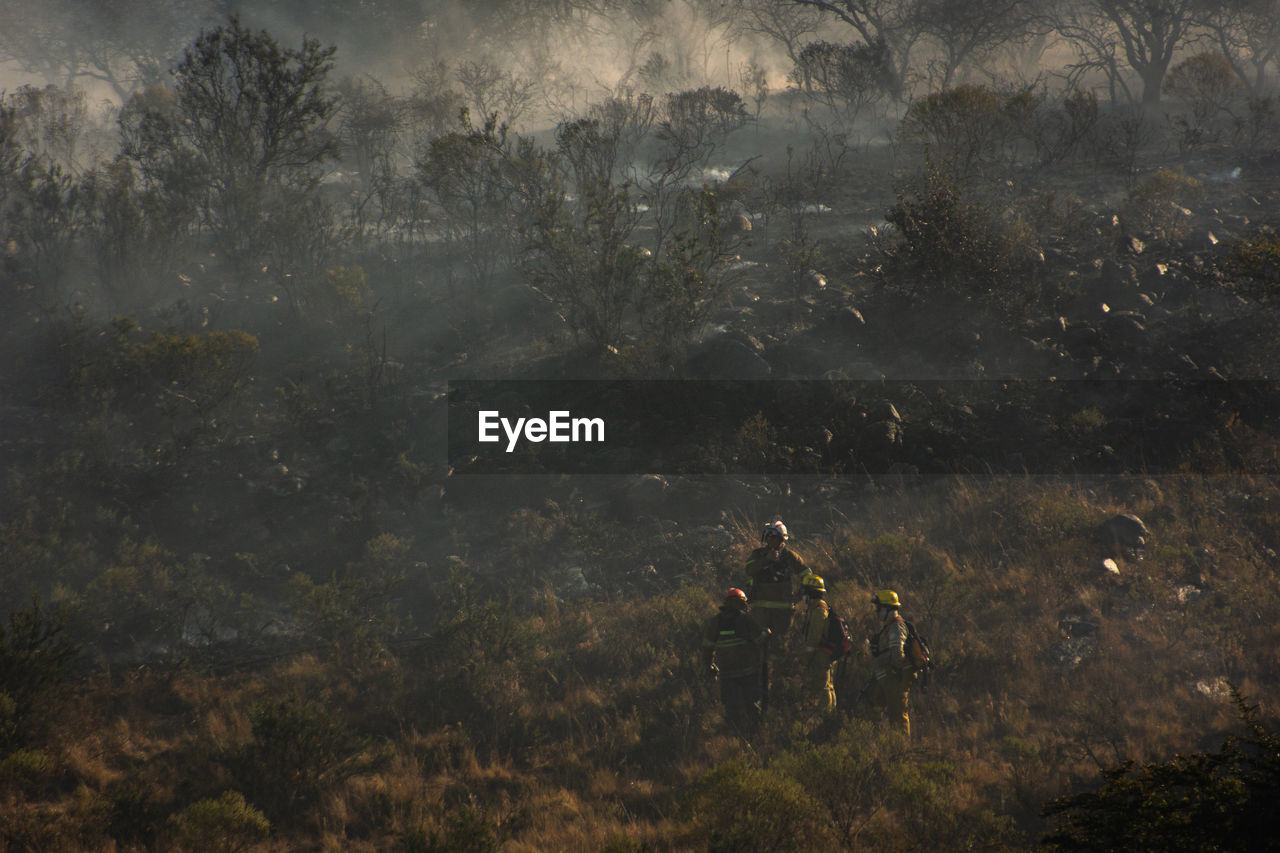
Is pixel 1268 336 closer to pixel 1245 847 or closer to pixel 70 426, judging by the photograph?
pixel 1245 847

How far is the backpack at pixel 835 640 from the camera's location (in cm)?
602

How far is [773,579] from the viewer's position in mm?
6590

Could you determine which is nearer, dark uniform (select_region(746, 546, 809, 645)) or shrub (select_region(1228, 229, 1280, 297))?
dark uniform (select_region(746, 546, 809, 645))

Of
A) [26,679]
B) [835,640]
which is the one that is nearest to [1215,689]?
[835,640]

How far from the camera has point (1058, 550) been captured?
24.8ft

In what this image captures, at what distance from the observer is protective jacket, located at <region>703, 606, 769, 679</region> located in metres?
5.89

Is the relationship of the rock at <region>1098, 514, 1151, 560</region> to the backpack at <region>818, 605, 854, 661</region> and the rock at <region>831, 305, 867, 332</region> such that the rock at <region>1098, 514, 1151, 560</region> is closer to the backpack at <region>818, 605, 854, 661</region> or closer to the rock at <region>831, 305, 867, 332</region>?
the backpack at <region>818, 605, 854, 661</region>

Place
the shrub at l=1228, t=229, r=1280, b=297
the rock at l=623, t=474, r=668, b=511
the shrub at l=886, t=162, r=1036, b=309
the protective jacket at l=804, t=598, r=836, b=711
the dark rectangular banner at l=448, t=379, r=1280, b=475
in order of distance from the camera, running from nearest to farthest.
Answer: the protective jacket at l=804, t=598, r=836, b=711, the rock at l=623, t=474, r=668, b=511, the dark rectangular banner at l=448, t=379, r=1280, b=475, the shrub at l=1228, t=229, r=1280, b=297, the shrub at l=886, t=162, r=1036, b=309

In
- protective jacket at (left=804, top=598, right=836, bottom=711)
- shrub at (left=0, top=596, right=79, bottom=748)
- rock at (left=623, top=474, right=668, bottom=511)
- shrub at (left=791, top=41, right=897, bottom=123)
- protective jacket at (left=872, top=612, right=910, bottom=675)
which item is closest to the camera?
shrub at (left=0, top=596, right=79, bottom=748)

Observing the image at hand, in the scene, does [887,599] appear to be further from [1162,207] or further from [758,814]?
[1162,207]

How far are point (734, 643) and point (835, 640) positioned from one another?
899 millimetres

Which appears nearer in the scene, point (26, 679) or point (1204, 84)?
point (26, 679)

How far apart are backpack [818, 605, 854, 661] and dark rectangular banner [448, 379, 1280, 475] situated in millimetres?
3690

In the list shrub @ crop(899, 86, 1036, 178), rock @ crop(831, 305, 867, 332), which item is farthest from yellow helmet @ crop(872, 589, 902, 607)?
shrub @ crop(899, 86, 1036, 178)
